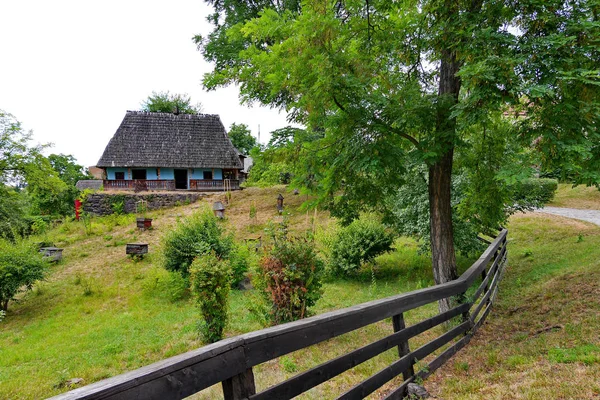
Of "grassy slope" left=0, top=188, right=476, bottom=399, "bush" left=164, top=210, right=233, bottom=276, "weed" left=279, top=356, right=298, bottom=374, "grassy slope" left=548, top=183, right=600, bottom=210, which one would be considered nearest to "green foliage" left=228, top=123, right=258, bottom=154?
"grassy slope" left=0, top=188, right=476, bottom=399

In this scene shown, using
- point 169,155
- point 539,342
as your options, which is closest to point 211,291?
point 539,342

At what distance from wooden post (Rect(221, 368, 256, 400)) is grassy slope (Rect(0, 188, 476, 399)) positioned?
Result: 6.80 ft

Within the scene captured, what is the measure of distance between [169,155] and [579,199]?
2947 centimetres

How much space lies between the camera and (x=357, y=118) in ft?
15.7

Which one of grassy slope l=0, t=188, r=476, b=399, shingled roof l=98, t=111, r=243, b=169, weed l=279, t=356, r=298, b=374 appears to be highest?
shingled roof l=98, t=111, r=243, b=169

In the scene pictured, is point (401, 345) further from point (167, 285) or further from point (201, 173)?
point (201, 173)

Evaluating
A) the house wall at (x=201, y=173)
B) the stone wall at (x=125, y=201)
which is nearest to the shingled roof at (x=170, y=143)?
the house wall at (x=201, y=173)

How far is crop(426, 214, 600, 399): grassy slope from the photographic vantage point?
10.00ft

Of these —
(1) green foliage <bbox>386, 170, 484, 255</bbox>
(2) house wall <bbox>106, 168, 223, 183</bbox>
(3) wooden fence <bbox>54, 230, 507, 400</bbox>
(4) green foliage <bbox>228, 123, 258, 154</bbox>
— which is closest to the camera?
(3) wooden fence <bbox>54, 230, 507, 400</bbox>

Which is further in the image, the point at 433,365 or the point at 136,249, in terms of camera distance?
the point at 136,249

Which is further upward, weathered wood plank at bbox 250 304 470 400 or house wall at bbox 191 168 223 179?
house wall at bbox 191 168 223 179

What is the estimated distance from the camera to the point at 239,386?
5.87 ft

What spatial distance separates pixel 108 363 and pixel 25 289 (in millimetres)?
8790

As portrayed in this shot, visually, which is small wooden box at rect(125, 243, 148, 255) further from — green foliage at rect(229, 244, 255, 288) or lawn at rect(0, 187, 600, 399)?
green foliage at rect(229, 244, 255, 288)
